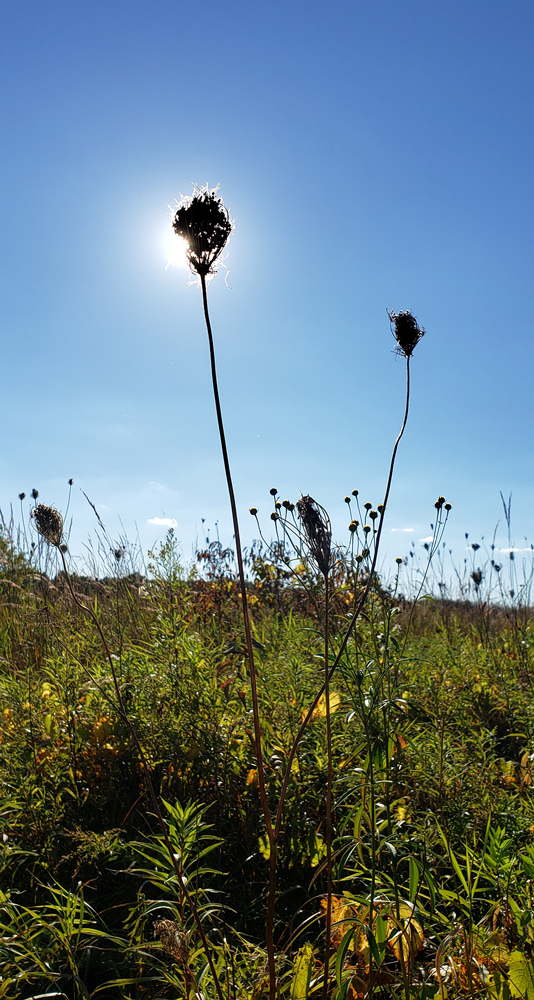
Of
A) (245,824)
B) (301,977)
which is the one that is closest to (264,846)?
(245,824)

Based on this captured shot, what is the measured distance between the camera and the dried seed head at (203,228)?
118cm

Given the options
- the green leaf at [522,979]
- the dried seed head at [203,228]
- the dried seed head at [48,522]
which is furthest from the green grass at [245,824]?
the dried seed head at [203,228]

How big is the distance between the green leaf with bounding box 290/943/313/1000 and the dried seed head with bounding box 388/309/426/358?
1384mm

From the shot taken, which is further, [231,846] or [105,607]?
[105,607]

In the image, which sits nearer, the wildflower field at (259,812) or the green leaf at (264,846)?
the wildflower field at (259,812)

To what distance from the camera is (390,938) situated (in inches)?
54.2

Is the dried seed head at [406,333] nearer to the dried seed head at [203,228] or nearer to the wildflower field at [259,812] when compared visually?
the wildflower field at [259,812]

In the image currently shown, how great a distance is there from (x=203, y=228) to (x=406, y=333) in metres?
0.57

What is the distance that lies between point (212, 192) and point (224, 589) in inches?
168

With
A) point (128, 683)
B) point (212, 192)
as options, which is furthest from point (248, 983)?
point (212, 192)

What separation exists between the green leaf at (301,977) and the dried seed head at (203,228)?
1.45 m

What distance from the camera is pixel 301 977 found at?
4.20 ft

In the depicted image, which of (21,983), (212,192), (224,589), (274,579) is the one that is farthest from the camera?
(274,579)

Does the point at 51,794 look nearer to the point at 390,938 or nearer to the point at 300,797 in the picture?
the point at 300,797
